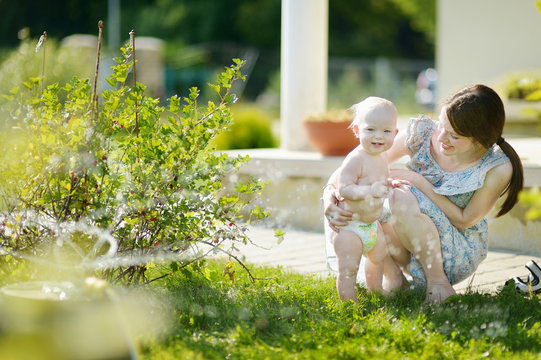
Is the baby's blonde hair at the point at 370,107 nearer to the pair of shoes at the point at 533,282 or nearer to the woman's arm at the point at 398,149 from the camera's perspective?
the woman's arm at the point at 398,149

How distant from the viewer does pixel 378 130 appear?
317cm

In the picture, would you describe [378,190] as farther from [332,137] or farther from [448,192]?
[332,137]

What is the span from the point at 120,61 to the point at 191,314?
1.14 meters

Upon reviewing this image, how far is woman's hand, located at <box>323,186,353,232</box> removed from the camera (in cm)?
322

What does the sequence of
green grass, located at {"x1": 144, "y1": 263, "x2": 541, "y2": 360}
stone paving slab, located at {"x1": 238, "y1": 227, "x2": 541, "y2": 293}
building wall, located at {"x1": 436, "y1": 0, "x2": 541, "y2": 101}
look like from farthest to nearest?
1. building wall, located at {"x1": 436, "y1": 0, "x2": 541, "y2": 101}
2. stone paving slab, located at {"x1": 238, "y1": 227, "x2": 541, "y2": 293}
3. green grass, located at {"x1": 144, "y1": 263, "x2": 541, "y2": 360}

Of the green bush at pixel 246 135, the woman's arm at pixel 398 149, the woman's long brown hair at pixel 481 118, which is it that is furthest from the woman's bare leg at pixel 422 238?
the green bush at pixel 246 135

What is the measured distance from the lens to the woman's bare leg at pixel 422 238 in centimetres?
336

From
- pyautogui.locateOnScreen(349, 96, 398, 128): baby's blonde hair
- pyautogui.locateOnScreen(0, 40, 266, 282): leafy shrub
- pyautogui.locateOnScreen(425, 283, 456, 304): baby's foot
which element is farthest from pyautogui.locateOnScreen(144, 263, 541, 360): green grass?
pyautogui.locateOnScreen(349, 96, 398, 128): baby's blonde hair

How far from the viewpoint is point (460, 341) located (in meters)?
2.83

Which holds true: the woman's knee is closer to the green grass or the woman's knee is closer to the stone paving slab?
the green grass

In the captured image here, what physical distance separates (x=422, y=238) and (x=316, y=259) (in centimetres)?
144

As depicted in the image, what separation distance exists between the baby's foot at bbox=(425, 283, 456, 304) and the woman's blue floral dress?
0.36ft

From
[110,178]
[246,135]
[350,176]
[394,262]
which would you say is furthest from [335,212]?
[246,135]

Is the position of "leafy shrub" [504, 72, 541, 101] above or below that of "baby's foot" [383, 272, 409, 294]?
above
